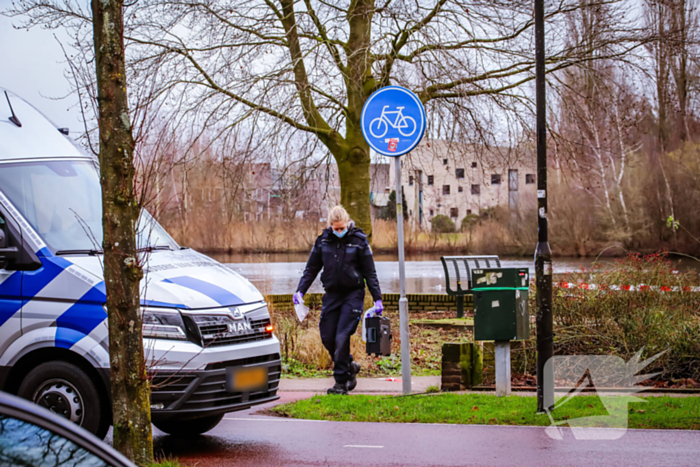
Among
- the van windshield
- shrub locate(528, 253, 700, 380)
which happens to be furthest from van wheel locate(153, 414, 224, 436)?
shrub locate(528, 253, 700, 380)

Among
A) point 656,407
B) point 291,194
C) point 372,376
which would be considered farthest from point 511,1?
point 656,407

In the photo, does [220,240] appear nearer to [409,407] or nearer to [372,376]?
[372,376]

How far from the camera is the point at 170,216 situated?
3170 centimetres

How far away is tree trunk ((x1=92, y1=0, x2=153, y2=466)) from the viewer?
390 centimetres

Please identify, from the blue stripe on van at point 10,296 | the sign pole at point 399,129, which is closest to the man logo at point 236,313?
the blue stripe on van at point 10,296

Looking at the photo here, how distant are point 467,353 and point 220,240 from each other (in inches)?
1066

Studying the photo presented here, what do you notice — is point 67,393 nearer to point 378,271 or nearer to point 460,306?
point 460,306

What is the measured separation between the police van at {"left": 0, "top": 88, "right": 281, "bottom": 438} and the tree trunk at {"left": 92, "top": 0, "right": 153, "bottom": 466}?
0.79 metres

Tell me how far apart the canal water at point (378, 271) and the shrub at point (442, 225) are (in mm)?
2408

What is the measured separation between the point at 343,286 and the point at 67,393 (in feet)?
10.8

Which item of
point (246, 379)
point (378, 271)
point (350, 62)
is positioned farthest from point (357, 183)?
point (378, 271)

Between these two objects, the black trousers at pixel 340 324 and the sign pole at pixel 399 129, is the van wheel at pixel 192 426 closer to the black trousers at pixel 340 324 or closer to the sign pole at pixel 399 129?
the black trousers at pixel 340 324

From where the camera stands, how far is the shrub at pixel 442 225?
36750 millimetres

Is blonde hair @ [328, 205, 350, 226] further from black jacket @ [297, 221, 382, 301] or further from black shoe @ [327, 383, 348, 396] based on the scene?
black shoe @ [327, 383, 348, 396]
